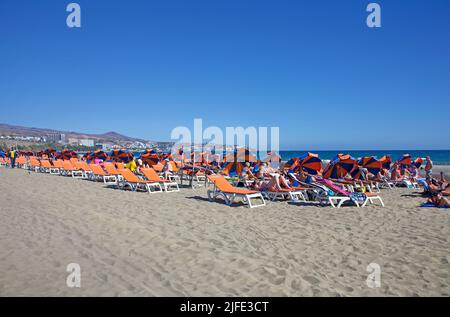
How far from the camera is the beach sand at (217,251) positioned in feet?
9.51

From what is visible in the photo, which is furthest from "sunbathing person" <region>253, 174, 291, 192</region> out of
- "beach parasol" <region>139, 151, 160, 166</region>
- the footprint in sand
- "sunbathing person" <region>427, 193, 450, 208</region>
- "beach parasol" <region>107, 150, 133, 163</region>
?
"beach parasol" <region>107, 150, 133, 163</region>

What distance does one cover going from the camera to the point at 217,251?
3846 millimetres

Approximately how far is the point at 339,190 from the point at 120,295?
19.8ft

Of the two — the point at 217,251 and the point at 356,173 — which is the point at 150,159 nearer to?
the point at 356,173

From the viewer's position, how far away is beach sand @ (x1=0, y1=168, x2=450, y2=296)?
290 centimetres

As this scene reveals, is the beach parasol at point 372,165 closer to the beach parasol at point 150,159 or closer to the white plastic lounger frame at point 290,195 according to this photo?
the white plastic lounger frame at point 290,195

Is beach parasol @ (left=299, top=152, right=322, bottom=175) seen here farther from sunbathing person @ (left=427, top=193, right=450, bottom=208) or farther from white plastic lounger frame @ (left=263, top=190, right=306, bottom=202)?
sunbathing person @ (left=427, top=193, right=450, bottom=208)

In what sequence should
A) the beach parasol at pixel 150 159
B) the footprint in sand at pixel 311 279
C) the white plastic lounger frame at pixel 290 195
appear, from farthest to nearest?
the beach parasol at pixel 150 159 → the white plastic lounger frame at pixel 290 195 → the footprint in sand at pixel 311 279

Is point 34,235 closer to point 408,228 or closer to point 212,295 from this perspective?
point 212,295

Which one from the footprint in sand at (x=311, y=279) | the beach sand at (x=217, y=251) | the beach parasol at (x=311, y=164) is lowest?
the footprint in sand at (x=311, y=279)

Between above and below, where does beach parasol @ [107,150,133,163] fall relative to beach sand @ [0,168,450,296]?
above

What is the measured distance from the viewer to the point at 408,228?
17.3ft

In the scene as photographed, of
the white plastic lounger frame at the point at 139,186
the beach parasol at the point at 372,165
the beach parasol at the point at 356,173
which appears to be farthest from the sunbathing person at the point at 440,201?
the white plastic lounger frame at the point at 139,186
